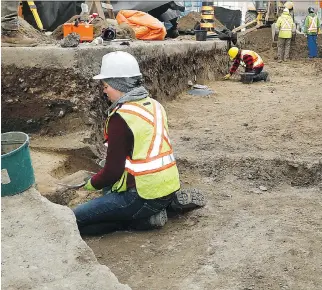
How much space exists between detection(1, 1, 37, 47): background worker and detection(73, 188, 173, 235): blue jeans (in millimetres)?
2558

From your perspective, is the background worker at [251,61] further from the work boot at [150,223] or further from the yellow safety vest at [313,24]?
the work boot at [150,223]

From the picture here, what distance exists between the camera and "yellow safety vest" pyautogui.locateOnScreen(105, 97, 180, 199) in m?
3.26

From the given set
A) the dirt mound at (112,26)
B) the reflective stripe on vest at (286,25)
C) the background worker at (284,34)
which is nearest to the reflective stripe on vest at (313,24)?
the background worker at (284,34)

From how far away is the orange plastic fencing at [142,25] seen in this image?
343 inches

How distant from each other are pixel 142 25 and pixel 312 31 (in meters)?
9.42

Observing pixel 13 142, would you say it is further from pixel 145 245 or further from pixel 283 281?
pixel 283 281

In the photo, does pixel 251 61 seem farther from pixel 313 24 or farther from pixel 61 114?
pixel 61 114

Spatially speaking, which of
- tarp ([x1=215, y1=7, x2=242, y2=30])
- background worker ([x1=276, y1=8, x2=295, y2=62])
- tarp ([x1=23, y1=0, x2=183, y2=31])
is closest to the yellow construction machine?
tarp ([x1=215, y1=7, x2=242, y2=30])

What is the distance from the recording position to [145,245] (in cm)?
336

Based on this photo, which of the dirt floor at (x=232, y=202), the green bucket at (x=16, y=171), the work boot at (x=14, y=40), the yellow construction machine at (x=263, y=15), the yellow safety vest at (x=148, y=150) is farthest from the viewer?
the yellow construction machine at (x=263, y=15)

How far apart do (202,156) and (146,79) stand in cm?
218

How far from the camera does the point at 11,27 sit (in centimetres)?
539

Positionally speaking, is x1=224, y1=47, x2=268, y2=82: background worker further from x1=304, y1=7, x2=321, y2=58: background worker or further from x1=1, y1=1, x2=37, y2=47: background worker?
x1=1, y1=1, x2=37, y2=47: background worker

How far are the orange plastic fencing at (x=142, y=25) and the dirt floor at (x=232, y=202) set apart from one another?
1.76 m
